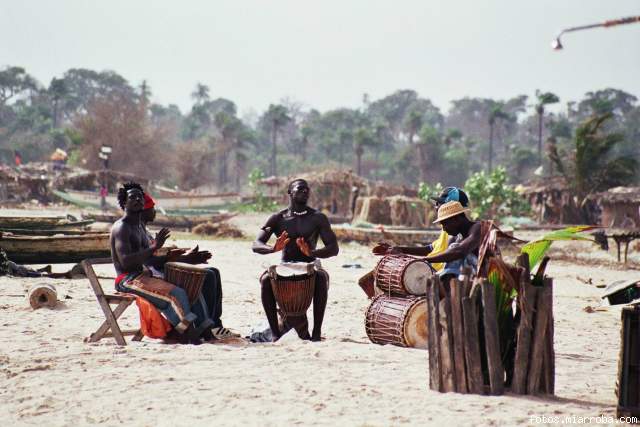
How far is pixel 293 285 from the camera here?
734 centimetres

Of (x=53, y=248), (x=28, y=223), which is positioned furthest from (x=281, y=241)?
(x=28, y=223)

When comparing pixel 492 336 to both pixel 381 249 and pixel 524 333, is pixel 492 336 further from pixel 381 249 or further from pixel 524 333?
pixel 381 249

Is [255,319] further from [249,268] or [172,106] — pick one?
[172,106]

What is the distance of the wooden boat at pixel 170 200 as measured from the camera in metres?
36.5

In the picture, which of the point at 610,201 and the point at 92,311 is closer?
the point at 92,311

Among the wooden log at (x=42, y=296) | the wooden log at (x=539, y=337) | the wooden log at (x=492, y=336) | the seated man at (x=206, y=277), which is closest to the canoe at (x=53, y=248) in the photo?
the wooden log at (x=42, y=296)

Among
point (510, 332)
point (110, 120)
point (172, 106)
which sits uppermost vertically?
point (172, 106)

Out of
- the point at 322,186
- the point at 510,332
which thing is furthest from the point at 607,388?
the point at 322,186

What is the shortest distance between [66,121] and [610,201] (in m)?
96.8

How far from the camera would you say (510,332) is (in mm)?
5215

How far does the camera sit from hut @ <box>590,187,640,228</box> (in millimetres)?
30500

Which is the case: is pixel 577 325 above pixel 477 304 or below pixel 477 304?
below

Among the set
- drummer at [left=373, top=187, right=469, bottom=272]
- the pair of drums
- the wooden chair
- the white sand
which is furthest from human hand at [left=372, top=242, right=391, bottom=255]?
the wooden chair

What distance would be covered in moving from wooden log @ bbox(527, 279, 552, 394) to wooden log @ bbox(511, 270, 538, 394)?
0.09ft
